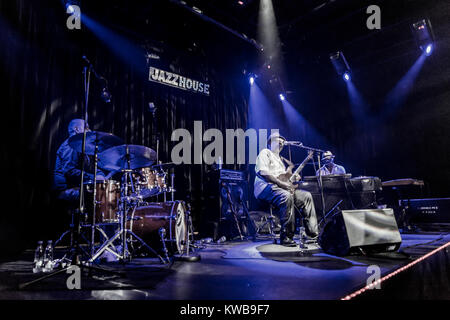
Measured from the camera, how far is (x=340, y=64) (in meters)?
8.62

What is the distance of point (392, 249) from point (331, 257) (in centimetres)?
82

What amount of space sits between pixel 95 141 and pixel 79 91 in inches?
141

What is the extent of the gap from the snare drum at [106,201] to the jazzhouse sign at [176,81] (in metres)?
3.96

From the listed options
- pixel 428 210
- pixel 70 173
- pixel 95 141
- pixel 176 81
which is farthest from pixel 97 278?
pixel 428 210

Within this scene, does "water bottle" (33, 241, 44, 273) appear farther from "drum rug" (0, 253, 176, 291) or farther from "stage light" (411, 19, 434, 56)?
"stage light" (411, 19, 434, 56)

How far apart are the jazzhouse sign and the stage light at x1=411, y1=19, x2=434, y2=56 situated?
5789mm

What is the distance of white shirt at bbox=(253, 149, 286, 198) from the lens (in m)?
4.90

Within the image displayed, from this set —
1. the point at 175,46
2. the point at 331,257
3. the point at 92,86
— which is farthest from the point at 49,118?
the point at 331,257

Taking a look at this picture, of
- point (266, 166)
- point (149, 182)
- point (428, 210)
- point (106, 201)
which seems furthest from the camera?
point (428, 210)

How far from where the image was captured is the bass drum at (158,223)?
13.5 feet

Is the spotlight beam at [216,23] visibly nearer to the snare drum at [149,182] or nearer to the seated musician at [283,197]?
the seated musician at [283,197]

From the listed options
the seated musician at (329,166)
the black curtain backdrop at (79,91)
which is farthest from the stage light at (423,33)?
the black curtain backdrop at (79,91)

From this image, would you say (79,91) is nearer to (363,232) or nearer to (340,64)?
(363,232)

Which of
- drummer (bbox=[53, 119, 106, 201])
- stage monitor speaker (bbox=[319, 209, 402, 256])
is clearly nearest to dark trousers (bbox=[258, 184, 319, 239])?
stage monitor speaker (bbox=[319, 209, 402, 256])
